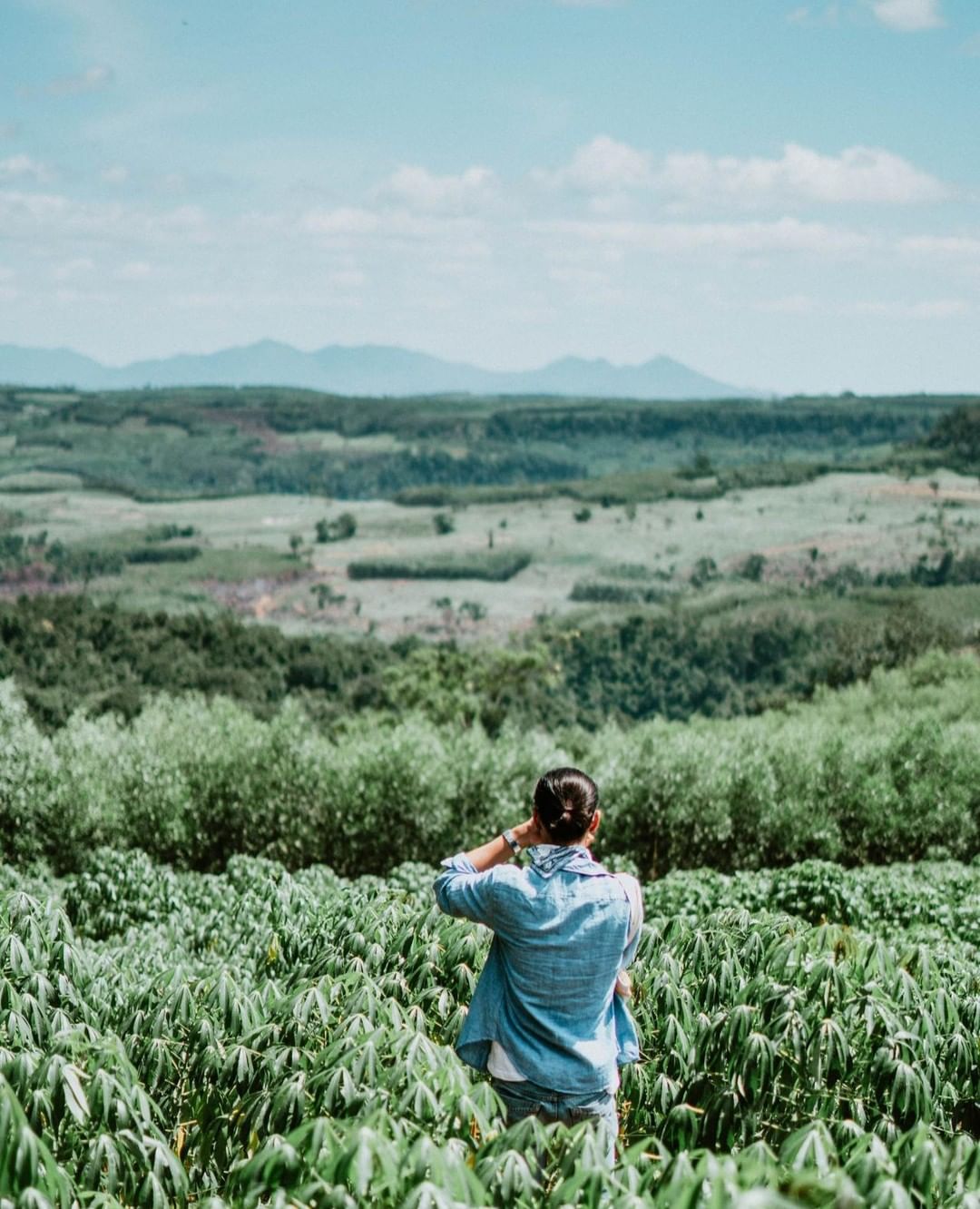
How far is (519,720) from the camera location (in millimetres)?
62250

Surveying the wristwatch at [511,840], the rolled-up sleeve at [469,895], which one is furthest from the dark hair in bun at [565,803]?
the rolled-up sleeve at [469,895]

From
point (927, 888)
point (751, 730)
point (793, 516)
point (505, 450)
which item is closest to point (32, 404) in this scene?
point (505, 450)

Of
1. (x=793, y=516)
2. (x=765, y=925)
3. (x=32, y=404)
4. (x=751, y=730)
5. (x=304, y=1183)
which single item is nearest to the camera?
(x=304, y=1183)

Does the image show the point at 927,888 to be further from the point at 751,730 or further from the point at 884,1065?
the point at 751,730

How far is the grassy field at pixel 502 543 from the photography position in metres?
97.7

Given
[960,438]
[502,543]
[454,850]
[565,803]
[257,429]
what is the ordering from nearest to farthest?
[565,803]
[454,850]
[502,543]
[960,438]
[257,429]

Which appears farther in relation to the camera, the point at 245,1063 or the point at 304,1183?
the point at 245,1063

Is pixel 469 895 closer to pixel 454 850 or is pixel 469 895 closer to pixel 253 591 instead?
pixel 454 850

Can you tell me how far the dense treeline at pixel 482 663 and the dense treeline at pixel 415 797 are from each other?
27.2m

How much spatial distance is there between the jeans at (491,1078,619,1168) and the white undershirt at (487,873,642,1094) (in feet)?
0.15

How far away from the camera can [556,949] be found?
6242 millimetres

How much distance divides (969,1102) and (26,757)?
24295mm

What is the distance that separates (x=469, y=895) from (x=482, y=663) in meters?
65.4

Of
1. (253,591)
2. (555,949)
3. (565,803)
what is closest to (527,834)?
(565,803)
